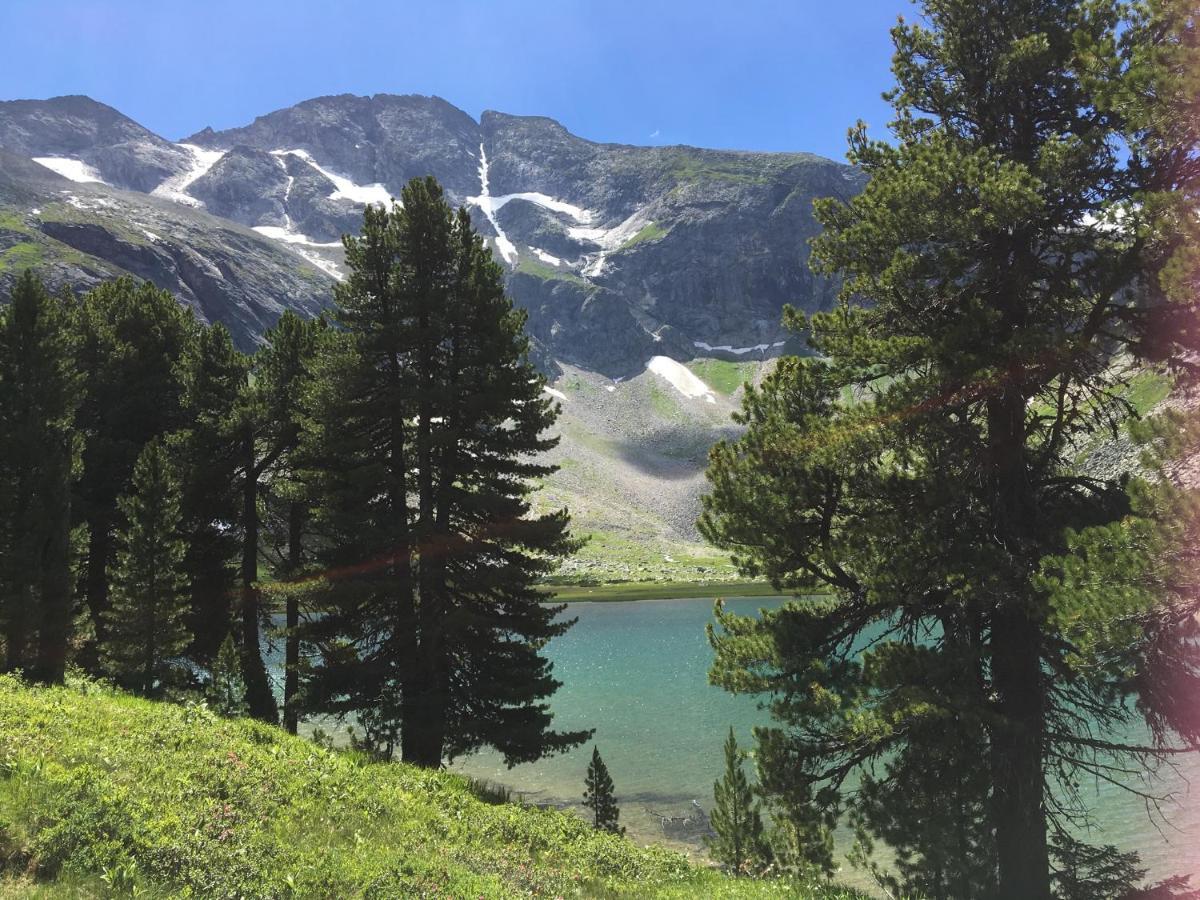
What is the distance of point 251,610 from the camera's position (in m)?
24.6

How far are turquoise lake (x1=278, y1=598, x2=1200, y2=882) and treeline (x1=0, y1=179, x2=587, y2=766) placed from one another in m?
6.25

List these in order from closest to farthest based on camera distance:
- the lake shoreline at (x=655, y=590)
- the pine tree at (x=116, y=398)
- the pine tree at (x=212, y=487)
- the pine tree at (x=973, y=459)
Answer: the pine tree at (x=973, y=459) < the pine tree at (x=212, y=487) < the pine tree at (x=116, y=398) < the lake shoreline at (x=655, y=590)

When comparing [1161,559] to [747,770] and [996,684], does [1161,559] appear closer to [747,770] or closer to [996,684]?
[996,684]

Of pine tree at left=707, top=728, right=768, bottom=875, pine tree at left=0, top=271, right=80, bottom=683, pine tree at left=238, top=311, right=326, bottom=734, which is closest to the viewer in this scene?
pine tree at left=707, top=728, right=768, bottom=875

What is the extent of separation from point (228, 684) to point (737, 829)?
570 inches

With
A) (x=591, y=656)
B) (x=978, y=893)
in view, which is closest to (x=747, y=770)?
(x=978, y=893)

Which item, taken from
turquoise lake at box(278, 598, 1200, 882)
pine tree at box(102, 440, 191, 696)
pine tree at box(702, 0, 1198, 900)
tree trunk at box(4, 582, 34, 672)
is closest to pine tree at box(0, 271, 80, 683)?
tree trunk at box(4, 582, 34, 672)

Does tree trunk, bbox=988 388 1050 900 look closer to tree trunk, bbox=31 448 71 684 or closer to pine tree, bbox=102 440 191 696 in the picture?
tree trunk, bbox=31 448 71 684

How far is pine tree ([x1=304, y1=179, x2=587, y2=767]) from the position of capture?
17766mm

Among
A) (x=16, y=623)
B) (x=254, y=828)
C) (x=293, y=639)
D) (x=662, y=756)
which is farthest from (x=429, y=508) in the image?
(x=662, y=756)

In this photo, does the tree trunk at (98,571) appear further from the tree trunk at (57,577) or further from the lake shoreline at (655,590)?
the lake shoreline at (655,590)

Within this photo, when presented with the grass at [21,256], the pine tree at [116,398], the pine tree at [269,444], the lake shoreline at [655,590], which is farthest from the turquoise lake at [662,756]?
the grass at [21,256]

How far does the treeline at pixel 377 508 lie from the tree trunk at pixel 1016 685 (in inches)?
420

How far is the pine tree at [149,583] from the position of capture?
75.0 ft
